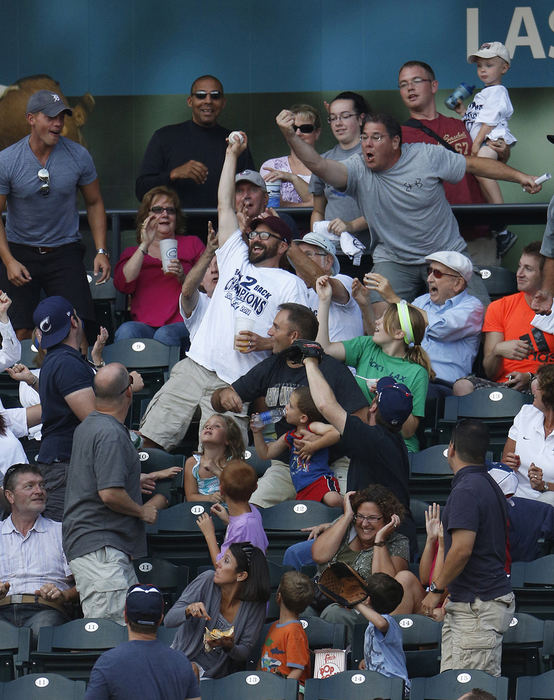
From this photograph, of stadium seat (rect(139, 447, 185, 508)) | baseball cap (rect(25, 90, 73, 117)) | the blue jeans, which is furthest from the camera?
the blue jeans

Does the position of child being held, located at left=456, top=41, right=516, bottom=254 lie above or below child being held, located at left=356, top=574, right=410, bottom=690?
above

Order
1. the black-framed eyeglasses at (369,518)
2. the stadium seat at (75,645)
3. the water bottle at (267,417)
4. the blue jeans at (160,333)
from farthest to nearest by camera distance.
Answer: the blue jeans at (160,333)
the water bottle at (267,417)
the black-framed eyeglasses at (369,518)
the stadium seat at (75,645)

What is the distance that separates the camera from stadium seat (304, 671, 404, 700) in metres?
5.96

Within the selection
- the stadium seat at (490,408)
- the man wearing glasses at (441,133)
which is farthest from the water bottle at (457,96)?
the stadium seat at (490,408)

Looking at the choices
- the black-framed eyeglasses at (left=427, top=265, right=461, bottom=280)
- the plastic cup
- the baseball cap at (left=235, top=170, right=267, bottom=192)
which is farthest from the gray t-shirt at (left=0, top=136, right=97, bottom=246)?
the black-framed eyeglasses at (left=427, top=265, right=461, bottom=280)

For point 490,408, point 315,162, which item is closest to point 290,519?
point 490,408

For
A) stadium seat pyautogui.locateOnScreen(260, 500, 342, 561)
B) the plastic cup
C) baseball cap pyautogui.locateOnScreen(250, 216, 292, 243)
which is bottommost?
stadium seat pyautogui.locateOnScreen(260, 500, 342, 561)

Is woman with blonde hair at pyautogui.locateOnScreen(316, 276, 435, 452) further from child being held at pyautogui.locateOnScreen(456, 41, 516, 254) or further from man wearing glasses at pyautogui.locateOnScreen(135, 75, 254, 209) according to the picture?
child being held at pyautogui.locateOnScreen(456, 41, 516, 254)

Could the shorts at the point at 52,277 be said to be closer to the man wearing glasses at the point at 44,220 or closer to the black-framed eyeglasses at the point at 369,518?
the man wearing glasses at the point at 44,220

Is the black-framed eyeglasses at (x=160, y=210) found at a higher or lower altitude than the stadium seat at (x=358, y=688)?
higher

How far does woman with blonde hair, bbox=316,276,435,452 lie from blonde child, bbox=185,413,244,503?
81cm

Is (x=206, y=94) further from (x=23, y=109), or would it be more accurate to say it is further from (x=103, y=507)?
(x=103, y=507)

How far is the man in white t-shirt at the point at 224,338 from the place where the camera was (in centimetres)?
826

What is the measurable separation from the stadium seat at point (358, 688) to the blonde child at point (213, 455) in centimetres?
158
